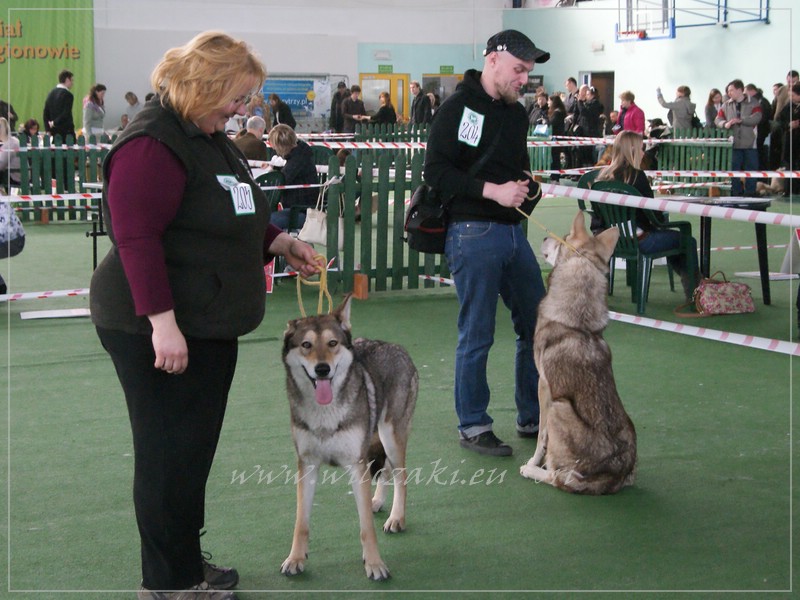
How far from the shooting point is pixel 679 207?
21.7 ft

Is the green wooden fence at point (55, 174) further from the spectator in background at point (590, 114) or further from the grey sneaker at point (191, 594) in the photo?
the grey sneaker at point (191, 594)

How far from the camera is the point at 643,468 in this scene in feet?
13.9

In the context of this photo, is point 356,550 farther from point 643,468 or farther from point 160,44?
point 160,44

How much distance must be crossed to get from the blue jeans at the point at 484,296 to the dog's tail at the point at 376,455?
0.89 meters

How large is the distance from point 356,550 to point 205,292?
1279mm

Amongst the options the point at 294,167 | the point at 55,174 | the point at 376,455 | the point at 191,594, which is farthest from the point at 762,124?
the point at 191,594

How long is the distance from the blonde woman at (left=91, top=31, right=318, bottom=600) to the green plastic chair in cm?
520

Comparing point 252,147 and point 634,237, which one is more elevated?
point 252,147

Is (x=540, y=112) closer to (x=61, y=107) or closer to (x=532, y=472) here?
(x=61, y=107)

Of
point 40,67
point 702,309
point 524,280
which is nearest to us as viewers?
point 524,280

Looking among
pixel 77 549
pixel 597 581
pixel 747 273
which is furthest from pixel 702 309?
pixel 77 549

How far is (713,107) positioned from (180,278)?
60.2ft

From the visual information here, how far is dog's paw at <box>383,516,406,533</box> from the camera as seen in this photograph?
3578mm

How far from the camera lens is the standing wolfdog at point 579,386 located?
12.6ft
